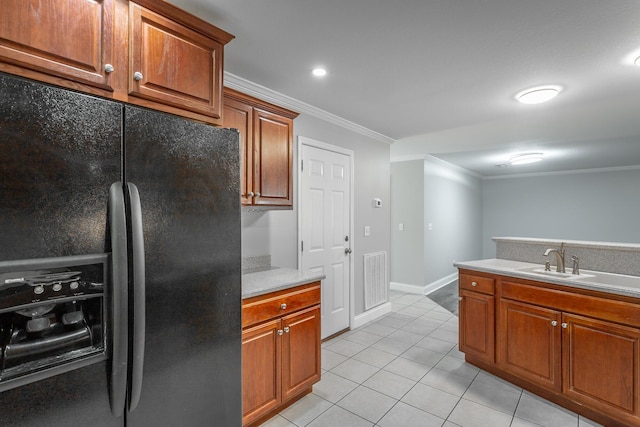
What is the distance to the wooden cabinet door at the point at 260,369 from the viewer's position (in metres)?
1.86

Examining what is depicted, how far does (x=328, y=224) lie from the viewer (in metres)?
3.47

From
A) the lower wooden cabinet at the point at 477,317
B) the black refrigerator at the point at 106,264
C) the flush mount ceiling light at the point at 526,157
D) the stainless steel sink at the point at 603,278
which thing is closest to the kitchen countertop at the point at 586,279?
the stainless steel sink at the point at 603,278

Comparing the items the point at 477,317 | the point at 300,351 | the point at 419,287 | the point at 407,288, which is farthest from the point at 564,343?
the point at 407,288

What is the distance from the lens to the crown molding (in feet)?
8.33

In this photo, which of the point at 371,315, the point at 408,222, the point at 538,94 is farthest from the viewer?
the point at 408,222

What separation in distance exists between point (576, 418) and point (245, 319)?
2353mm

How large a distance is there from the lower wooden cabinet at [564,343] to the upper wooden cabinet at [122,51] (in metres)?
2.59

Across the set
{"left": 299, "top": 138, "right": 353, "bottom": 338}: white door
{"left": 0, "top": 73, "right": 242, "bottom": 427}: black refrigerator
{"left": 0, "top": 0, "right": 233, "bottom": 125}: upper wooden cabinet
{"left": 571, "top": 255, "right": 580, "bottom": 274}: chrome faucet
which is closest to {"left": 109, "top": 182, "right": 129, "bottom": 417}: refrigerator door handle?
{"left": 0, "top": 73, "right": 242, "bottom": 427}: black refrigerator

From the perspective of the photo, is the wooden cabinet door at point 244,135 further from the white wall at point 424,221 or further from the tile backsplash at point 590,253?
the white wall at point 424,221

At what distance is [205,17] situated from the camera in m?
1.77

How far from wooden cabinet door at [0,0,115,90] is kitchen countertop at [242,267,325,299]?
128cm

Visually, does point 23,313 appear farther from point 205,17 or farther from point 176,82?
point 205,17

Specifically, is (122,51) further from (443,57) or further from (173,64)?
(443,57)

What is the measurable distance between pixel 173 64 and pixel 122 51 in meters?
0.23
